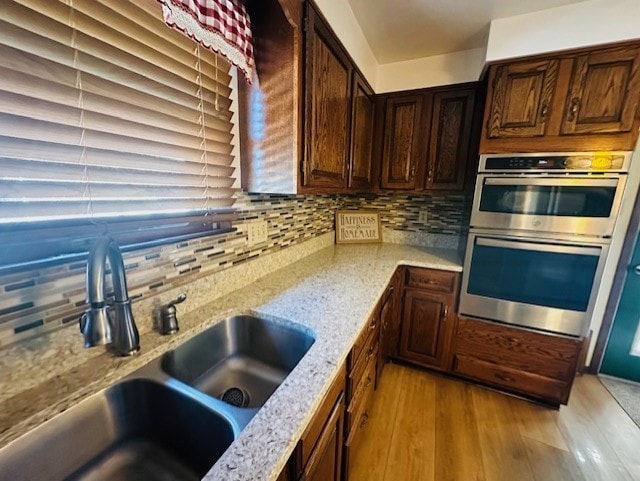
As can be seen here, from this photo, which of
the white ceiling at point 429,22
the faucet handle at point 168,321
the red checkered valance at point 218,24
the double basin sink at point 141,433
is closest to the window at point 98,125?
the red checkered valance at point 218,24

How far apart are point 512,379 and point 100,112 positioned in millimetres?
2478

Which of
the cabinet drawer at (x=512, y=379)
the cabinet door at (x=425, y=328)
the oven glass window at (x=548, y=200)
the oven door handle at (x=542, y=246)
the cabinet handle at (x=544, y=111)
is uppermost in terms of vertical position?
the cabinet handle at (x=544, y=111)

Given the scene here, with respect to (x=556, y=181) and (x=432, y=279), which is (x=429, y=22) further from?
(x=432, y=279)

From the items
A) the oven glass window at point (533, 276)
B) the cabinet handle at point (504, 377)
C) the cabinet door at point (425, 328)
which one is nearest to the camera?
the oven glass window at point (533, 276)

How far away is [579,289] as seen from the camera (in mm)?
1490

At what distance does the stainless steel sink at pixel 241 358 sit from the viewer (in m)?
0.85

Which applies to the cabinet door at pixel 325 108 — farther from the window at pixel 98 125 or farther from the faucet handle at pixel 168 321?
the faucet handle at pixel 168 321

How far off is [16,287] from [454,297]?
2.05 metres

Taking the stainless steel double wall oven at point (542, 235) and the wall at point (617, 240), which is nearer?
the stainless steel double wall oven at point (542, 235)

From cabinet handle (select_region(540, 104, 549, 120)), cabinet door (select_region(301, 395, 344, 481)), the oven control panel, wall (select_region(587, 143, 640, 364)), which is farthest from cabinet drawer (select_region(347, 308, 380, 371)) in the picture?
wall (select_region(587, 143, 640, 364))

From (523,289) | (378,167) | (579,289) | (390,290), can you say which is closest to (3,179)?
(390,290)

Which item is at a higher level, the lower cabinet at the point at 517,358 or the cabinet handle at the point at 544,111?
the cabinet handle at the point at 544,111

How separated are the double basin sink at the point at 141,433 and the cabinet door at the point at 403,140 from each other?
6.03ft

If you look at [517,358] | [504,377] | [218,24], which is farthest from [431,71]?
[504,377]
